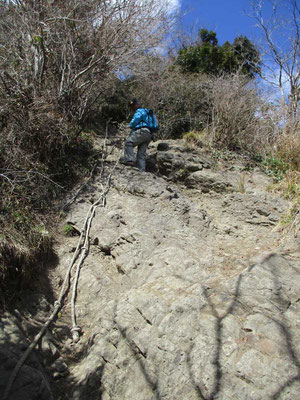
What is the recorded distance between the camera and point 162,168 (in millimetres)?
6184

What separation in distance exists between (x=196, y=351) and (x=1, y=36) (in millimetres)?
6538

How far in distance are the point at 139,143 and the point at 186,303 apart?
3.73 m

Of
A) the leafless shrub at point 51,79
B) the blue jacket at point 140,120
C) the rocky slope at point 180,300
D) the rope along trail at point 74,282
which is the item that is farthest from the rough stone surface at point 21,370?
the blue jacket at point 140,120

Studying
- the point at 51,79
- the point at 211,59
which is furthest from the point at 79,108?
the point at 211,59

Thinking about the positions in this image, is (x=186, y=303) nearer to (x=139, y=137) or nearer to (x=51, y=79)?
(x=139, y=137)

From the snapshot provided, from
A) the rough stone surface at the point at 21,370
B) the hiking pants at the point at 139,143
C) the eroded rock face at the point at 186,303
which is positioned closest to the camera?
the eroded rock face at the point at 186,303

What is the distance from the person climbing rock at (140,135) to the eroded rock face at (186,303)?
1298 mm

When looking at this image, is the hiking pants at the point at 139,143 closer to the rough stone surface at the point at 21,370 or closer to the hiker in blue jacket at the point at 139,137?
the hiker in blue jacket at the point at 139,137

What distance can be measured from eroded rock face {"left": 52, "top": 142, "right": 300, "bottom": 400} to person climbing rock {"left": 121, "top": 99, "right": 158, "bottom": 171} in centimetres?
130

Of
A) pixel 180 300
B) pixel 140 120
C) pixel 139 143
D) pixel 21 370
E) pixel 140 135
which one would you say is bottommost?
pixel 21 370

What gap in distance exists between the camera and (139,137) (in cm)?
580

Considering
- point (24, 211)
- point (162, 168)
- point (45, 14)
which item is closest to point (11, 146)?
point (24, 211)

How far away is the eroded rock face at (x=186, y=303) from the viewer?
7.16 ft

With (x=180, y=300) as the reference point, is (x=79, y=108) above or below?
above
